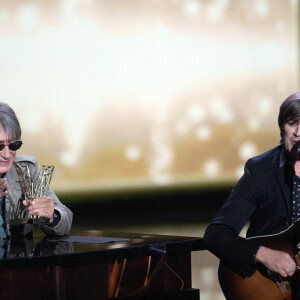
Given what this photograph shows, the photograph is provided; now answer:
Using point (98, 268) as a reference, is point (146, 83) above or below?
above

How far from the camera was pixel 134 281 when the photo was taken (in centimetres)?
246

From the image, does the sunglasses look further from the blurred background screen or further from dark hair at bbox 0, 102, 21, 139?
the blurred background screen

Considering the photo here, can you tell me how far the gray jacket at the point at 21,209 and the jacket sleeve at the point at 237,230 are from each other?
580 millimetres

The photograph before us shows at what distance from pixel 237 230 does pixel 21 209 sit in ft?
3.01

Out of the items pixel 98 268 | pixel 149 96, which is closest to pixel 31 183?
pixel 98 268

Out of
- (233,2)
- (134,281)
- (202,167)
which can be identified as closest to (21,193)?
(134,281)

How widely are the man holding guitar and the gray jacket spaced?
23.1 inches

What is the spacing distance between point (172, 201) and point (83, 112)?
81 centimetres

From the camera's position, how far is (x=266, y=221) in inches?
115

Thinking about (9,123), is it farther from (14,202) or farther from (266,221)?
(266,221)

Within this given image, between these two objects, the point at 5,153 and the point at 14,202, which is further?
the point at 14,202

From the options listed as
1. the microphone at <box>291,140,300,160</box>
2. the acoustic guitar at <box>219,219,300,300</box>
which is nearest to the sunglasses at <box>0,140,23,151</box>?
the acoustic guitar at <box>219,219,300,300</box>

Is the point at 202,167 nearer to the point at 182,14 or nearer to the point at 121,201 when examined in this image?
the point at 121,201

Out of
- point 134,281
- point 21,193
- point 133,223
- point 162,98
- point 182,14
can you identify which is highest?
point 182,14
